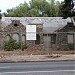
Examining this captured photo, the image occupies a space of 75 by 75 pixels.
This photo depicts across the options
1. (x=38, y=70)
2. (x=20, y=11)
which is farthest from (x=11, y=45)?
(x=20, y=11)

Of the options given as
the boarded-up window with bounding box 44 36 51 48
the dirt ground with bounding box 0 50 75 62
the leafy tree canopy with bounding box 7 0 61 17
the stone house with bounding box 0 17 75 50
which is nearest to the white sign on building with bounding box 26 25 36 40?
the dirt ground with bounding box 0 50 75 62

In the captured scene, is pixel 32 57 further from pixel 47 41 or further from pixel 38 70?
pixel 47 41

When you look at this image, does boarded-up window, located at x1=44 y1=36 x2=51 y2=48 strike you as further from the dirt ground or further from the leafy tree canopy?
the leafy tree canopy

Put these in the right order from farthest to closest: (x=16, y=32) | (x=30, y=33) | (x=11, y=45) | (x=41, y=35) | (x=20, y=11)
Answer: (x=20, y=11) < (x=41, y=35) < (x=16, y=32) < (x=11, y=45) < (x=30, y=33)

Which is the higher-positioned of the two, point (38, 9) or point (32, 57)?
point (38, 9)

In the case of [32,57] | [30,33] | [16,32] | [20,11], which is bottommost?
[32,57]

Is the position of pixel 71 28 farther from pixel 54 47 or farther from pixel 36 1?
pixel 36 1

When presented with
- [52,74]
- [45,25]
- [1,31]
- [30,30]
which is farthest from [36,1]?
[52,74]

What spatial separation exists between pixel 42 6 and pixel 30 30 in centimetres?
5422

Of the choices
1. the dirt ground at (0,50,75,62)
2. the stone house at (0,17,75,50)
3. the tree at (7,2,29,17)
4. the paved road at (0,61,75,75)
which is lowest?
the dirt ground at (0,50,75,62)

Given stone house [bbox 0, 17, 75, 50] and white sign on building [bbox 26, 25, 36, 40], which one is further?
stone house [bbox 0, 17, 75, 50]

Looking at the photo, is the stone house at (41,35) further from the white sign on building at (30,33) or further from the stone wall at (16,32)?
the white sign on building at (30,33)

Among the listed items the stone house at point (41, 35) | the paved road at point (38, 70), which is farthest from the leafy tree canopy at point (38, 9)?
the paved road at point (38, 70)

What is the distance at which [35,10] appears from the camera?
8494 cm
